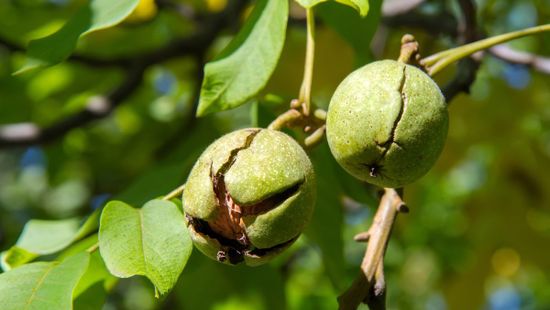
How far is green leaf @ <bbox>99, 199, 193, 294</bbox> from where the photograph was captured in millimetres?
1480

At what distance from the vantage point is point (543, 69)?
274 centimetres

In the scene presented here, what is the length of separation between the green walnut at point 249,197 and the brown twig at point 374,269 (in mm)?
160

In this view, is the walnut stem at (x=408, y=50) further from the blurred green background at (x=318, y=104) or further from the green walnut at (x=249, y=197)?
the blurred green background at (x=318, y=104)

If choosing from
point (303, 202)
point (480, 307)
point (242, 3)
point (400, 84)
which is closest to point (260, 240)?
point (303, 202)

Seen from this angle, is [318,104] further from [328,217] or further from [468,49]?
[468,49]

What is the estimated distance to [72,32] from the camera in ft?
6.00

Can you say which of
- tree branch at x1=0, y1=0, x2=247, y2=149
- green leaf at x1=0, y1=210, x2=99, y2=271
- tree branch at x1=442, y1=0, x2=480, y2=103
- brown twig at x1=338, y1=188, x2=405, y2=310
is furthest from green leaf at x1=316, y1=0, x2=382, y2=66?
tree branch at x1=0, y1=0, x2=247, y2=149

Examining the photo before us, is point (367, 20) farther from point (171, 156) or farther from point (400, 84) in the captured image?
point (171, 156)

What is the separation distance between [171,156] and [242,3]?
819 mm

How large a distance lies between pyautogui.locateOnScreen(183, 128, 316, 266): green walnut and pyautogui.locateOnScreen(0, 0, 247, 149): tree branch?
181cm

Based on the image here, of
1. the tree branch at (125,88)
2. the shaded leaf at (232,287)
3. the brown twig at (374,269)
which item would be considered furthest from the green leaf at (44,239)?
the tree branch at (125,88)

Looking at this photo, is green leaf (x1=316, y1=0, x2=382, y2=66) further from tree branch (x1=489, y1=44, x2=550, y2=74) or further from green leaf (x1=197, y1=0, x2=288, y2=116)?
tree branch (x1=489, y1=44, x2=550, y2=74)

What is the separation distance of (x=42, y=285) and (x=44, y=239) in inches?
17.3

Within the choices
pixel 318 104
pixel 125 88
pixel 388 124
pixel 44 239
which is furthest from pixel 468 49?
pixel 318 104
